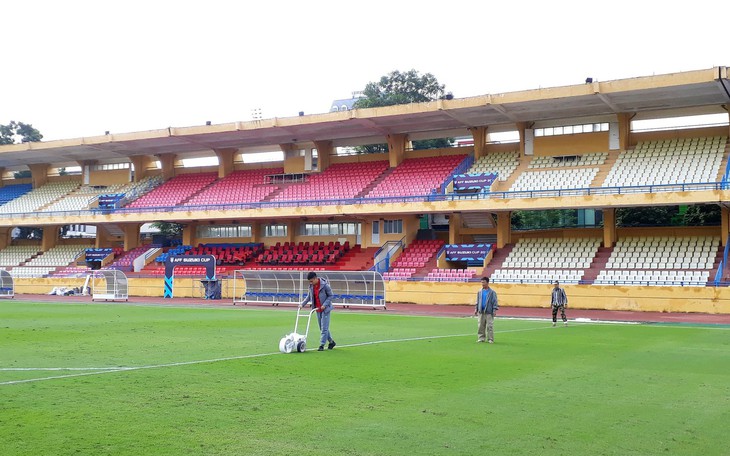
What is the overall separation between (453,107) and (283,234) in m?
18.0

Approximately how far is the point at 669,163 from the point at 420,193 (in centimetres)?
1431

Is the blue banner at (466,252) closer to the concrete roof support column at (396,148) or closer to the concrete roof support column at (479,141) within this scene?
the concrete roof support column at (479,141)

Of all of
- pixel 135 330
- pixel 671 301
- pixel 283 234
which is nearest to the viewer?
pixel 135 330

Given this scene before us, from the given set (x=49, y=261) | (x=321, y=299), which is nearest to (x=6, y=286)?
(x=49, y=261)

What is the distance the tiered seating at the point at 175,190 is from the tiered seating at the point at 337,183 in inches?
334

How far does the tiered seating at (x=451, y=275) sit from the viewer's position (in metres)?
41.2

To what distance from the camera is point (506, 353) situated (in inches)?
654

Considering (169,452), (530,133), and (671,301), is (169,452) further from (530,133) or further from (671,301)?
(530,133)

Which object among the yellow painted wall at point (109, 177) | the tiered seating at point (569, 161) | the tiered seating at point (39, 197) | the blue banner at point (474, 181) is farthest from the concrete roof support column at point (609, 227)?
the tiered seating at point (39, 197)

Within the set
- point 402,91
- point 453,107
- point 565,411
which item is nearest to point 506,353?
point 565,411

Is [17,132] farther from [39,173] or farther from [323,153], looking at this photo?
[323,153]

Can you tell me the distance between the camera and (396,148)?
5341 cm

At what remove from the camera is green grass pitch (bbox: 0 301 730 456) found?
790 cm

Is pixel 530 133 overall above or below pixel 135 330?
above
